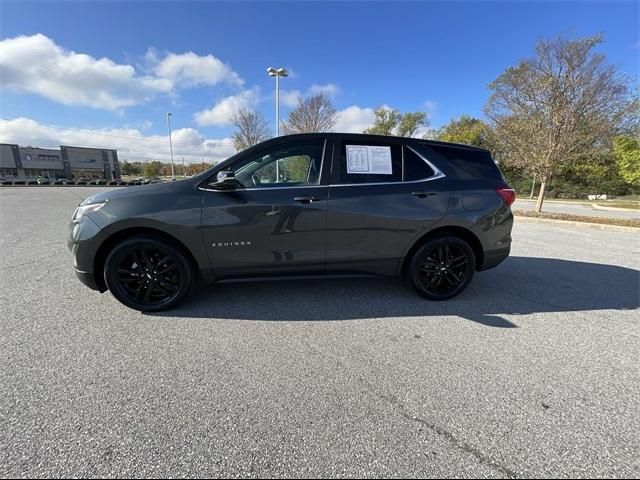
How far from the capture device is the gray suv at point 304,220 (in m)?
3.02

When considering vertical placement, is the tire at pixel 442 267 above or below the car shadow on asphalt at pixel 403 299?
above

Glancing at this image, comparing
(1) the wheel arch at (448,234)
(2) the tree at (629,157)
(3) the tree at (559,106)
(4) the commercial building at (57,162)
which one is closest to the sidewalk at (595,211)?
(3) the tree at (559,106)

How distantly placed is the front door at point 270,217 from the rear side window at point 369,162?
26 centimetres

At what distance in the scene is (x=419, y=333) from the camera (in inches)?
111

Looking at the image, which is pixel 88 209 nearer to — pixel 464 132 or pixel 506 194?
pixel 506 194

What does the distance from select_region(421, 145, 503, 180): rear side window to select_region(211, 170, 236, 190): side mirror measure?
2.14 m

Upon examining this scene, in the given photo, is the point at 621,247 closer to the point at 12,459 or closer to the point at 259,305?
the point at 259,305

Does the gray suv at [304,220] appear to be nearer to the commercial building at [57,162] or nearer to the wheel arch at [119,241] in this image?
the wheel arch at [119,241]

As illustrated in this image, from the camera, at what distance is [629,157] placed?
2439 centimetres

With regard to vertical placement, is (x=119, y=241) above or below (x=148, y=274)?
above

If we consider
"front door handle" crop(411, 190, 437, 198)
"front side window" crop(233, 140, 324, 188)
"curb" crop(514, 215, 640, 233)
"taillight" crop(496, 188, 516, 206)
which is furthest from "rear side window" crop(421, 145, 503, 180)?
"curb" crop(514, 215, 640, 233)

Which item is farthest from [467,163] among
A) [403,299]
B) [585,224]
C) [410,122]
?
[410,122]

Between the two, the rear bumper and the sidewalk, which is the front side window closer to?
the rear bumper

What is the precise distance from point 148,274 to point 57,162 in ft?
261
